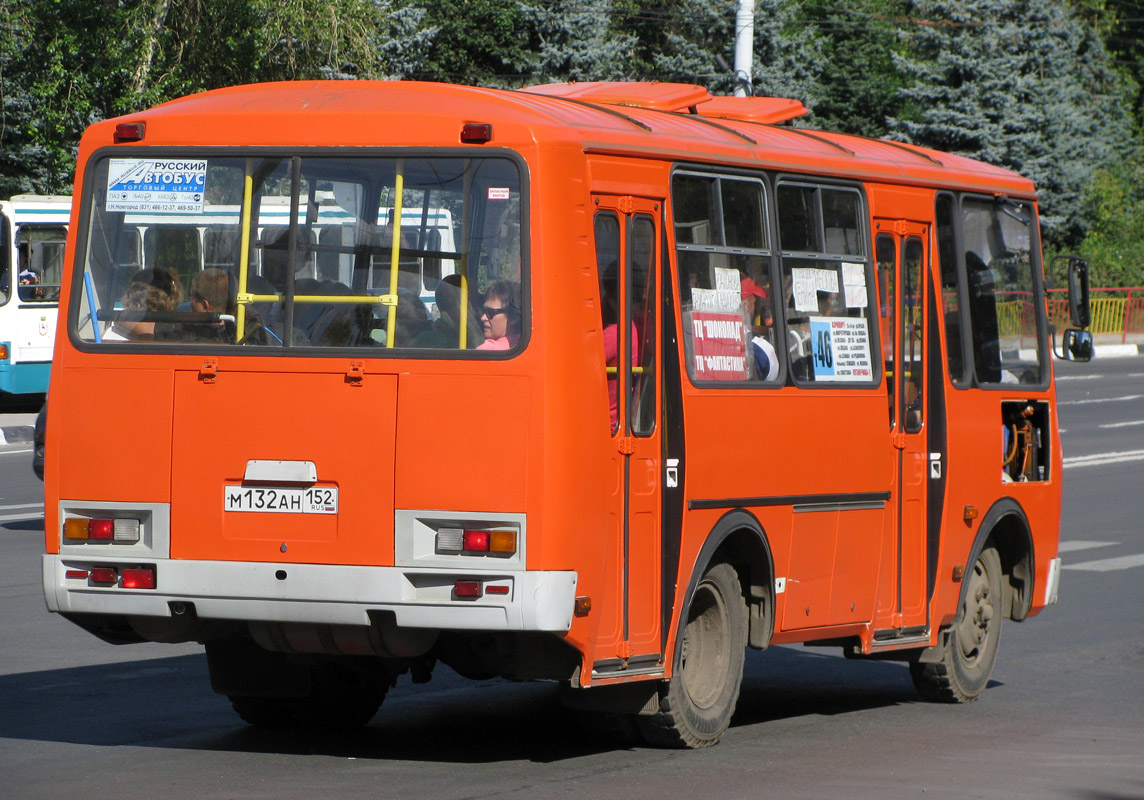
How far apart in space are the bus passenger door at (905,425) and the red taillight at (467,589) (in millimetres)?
3037

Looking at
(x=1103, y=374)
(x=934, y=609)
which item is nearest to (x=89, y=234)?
(x=934, y=609)

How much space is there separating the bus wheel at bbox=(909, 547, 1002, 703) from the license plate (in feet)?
13.4

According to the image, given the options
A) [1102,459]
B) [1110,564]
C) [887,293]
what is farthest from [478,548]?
[1102,459]

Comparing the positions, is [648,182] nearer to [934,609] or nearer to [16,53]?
[934,609]

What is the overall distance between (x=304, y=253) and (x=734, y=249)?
1.98 meters

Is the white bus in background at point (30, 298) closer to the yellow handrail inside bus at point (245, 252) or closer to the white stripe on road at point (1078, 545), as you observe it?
the white stripe on road at point (1078, 545)

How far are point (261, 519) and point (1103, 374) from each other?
A: 34.0 metres

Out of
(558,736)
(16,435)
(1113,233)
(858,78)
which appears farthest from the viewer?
(858,78)

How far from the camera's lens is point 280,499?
22.7ft

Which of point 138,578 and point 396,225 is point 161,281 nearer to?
point 396,225

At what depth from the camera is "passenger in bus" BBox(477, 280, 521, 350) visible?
6836 millimetres

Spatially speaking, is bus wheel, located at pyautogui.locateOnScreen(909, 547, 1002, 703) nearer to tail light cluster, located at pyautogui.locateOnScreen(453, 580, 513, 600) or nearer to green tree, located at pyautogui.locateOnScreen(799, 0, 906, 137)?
tail light cluster, located at pyautogui.locateOnScreen(453, 580, 513, 600)

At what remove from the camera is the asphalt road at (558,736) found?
700 cm

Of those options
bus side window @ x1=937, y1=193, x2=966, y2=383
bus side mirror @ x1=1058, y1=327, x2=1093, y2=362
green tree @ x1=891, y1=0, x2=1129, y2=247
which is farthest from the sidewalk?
bus side window @ x1=937, y1=193, x2=966, y2=383
